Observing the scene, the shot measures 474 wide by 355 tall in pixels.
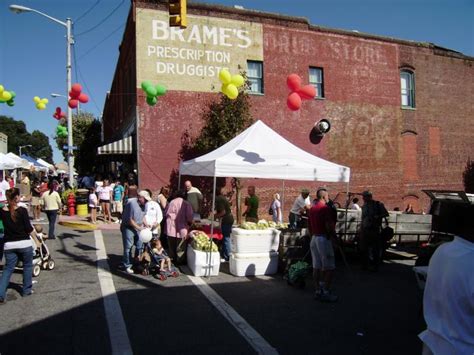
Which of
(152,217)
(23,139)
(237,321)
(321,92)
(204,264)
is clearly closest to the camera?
(237,321)

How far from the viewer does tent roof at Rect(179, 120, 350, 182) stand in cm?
885

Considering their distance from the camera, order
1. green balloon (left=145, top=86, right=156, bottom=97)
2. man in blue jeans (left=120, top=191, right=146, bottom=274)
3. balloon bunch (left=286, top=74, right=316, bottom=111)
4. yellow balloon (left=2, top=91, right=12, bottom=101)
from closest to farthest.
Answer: man in blue jeans (left=120, top=191, right=146, bottom=274) → balloon bunch (left=286, top=74, right=316, bottom=111) → green balloon (left=145, top=86, right=156, bottom=97) → yellow balloon (left=2, top=91, right=12, bottom=101)

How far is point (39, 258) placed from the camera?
843 cm

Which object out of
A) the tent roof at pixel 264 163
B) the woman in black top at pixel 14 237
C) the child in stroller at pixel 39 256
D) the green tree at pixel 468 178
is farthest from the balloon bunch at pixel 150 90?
the green tree at pixel 468 178

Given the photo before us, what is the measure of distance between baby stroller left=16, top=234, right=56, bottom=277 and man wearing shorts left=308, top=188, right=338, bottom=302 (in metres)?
5.39

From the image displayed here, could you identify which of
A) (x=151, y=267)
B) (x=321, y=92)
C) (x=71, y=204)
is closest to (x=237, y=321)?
(x=151, y=267)

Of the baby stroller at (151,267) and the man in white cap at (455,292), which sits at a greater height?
the man in white cap at (455,292)

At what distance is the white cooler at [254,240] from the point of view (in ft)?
28.3

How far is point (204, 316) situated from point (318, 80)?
1628 cm

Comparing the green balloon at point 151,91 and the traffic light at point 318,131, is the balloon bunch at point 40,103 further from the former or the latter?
the traffic light at point 318,131

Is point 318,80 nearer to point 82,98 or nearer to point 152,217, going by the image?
point 82,98

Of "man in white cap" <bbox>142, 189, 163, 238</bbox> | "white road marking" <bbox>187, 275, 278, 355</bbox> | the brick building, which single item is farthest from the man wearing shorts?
the brick building

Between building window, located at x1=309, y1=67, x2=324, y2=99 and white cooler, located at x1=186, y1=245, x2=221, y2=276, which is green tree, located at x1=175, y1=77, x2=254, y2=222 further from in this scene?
white cooler, located at x1=186, y1=245, x2=221, y2=276

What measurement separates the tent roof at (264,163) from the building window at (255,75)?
8.90m
